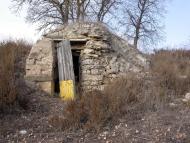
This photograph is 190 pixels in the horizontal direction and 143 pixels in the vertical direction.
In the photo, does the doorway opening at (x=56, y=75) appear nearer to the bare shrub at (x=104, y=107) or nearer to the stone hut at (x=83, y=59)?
the stone hut at (x=83, y=59)

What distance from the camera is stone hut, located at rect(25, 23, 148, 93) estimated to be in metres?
12.9

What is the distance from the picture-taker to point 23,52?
48.7 ft

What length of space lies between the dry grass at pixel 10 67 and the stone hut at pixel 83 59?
57 cm

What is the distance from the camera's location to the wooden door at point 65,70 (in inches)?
485

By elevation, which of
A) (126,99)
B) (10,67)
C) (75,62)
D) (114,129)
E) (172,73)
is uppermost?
(75,62)

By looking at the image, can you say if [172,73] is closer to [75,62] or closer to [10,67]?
[75,62]

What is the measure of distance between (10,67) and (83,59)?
2.32 m

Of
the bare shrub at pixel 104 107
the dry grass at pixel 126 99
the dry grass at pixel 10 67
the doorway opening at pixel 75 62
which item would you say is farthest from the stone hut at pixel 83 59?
the bare shrub at pixel 104 107

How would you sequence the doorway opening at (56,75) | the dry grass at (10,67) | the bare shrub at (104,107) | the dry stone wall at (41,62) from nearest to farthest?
the bare shrub at (104,107) < the dry grass at (10,67) < the dry stone wall at (41,62) < the doorway opening at (56,75)

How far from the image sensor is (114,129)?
30.0ft

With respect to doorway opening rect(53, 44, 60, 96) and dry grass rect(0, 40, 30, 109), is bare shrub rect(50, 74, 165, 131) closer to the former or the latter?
dry grass rect(0, 40, 30, 109)

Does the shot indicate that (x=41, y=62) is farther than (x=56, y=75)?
No

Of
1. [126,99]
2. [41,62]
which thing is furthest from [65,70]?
[126,99]

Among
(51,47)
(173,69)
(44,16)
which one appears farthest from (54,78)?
(44,16)
